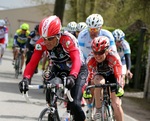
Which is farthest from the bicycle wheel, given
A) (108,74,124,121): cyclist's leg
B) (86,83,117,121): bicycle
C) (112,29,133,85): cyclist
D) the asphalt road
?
(112,29,133,85): cyclist

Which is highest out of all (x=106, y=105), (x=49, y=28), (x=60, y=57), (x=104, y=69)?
(x=49, y=28)

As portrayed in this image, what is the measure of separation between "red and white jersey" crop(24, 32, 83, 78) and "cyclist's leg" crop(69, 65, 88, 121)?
225mm

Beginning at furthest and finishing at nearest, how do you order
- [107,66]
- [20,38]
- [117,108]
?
[20,38]
[107,66]
[117,108]

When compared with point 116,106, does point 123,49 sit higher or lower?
higher

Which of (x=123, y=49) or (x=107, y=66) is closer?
(x=107, y=66)

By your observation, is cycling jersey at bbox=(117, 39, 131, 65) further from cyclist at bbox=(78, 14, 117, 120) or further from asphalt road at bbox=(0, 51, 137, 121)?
cyclist at bbox=(78, 14, 117, 120)

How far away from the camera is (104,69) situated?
846 cm

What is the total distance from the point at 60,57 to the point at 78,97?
0.66m

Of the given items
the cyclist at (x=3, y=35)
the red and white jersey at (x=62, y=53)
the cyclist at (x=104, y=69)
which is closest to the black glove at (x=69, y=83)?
the red and white jersey at (x=62, y=53)

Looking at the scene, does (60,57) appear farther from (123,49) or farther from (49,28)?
(123,49)

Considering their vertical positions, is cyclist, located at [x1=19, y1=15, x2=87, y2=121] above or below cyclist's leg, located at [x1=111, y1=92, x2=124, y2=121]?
above

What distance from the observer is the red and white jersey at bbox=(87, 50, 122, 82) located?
8.26 metres

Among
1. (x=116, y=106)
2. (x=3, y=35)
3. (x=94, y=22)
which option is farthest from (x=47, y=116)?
(x=3, y=35)

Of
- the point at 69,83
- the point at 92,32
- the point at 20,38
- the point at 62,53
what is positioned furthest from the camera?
the point at 20,38
